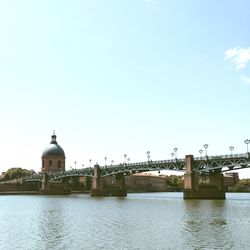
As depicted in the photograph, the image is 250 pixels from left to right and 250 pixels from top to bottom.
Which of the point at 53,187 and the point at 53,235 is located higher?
the point at 53,187

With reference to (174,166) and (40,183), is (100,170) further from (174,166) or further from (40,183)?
(40,183)

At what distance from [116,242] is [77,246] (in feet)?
9.02

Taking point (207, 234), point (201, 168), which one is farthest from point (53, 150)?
point (207, 234)

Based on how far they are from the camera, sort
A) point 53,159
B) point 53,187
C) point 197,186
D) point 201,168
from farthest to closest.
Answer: point 53,159
point 53,187
point 201,168
point 197,186

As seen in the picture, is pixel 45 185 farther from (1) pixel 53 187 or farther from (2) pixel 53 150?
(2) pixel 53 150

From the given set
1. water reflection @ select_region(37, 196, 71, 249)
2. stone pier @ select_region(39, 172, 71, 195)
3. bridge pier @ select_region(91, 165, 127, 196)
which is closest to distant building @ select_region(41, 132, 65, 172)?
stone pier @ select_region(39, 172, 71, 195)

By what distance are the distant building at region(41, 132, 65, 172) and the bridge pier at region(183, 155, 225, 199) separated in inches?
3875

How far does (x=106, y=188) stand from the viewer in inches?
4911

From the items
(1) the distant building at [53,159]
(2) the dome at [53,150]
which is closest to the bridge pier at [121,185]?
(1) the distant building at [53,159]

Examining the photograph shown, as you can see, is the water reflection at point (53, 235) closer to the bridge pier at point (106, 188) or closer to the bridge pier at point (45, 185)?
the bridge pier at point (106, 188)

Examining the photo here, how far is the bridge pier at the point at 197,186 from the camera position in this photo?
90750mm

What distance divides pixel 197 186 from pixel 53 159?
4088 inches

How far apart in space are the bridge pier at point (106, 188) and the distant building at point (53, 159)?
58776 mm

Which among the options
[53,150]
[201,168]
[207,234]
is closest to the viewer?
[207,234]
